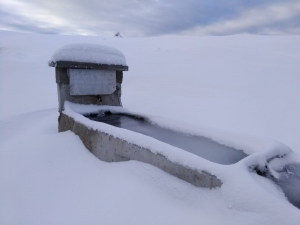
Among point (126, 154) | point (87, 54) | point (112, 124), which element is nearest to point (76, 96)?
point (87, 54)

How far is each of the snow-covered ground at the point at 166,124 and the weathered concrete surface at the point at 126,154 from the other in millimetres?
86

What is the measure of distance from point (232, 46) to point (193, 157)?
49.5ft

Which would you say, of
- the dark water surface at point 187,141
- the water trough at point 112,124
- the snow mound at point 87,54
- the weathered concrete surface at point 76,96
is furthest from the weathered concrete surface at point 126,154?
the snow mound at point 87,54

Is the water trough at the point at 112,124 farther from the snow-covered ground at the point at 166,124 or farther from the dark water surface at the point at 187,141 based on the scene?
the snow-covered ground at the point at 166,124

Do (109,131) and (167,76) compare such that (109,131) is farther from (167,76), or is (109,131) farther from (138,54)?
(138,54)

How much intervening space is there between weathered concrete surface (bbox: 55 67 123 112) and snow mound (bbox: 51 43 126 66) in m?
0.33

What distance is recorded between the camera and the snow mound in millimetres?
5020

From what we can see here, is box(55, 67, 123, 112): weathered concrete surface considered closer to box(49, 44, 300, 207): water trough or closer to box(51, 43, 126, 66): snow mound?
box(49, 44, 300, 207): water trough

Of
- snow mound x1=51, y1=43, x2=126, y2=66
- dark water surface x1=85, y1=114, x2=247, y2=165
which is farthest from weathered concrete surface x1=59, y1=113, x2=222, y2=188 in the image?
snow mound x1=51, y1=43, x2=126, y2=66

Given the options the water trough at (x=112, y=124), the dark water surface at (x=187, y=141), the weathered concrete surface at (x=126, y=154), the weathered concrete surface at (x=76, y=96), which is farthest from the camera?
the weathered concrete surface at (x=76, y=96)

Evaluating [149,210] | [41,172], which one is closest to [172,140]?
[149,210]

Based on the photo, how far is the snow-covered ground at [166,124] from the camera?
2006mm

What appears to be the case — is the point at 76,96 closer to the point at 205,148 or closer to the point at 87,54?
the point at 87,54

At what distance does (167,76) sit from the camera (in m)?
12.3
